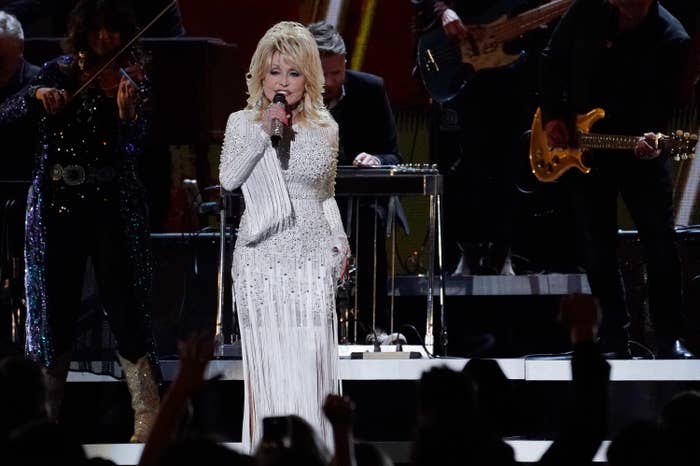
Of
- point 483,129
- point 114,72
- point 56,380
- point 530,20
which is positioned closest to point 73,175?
point 114,72

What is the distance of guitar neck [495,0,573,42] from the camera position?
7.25 metres

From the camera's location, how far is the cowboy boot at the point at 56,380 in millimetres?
5105

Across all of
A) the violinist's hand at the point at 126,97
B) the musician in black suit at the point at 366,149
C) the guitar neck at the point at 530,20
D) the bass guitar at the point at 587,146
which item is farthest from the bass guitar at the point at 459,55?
the violinist's hand at the point at 126,97

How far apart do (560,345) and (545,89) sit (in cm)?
156

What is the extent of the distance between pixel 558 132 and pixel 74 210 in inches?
93.2

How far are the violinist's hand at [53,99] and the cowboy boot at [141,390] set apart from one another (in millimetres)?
1041

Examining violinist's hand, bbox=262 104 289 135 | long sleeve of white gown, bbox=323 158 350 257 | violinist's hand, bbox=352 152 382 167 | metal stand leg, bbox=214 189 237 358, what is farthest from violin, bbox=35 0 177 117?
violinist's hand, bbox=352 152 382 167

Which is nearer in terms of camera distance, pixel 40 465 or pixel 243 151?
pixel 40 465

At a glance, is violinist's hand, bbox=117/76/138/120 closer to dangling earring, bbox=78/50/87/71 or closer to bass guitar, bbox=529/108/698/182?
dangling earring, bbox=78/50/87/71

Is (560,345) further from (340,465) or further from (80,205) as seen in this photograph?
(340,465)

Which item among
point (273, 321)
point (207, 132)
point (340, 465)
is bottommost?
point (340, 465)

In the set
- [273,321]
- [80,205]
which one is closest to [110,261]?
[80,205]

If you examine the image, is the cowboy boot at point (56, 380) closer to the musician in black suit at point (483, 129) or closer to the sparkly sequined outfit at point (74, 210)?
the sparkly sequined outfit at point (74, 210)

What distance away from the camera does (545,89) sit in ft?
20.4
